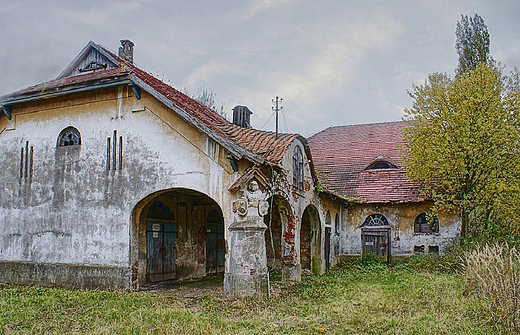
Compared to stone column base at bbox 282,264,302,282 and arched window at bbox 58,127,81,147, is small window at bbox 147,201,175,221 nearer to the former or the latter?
arched window at bbox 58,127,81,147

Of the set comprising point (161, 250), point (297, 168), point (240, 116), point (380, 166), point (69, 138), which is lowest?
point (161, 250)

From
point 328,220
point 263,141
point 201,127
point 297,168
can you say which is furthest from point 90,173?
point 328,220

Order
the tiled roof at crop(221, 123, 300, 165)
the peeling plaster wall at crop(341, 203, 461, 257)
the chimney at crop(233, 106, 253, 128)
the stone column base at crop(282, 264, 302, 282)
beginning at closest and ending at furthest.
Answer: the tiled roof at crop(221, 123, 300, 165), the stone column base at crop(282, 264, 302, 282), the chimney at crop(233, 106, 253, 128), the peeling plaster wall at crop(341, 203, 461, 257)

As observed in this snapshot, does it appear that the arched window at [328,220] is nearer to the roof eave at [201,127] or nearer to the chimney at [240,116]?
the chimney at [240,116]

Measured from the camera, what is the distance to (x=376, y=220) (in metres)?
19.8

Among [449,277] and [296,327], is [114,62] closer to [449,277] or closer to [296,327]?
[296,327]

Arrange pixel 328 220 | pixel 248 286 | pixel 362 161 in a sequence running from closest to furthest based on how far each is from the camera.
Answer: pixel 248 286 → pixel 328 220 → pixel 362 161

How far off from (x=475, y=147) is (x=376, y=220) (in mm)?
5286

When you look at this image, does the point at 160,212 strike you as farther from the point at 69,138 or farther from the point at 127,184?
the point at 69,138

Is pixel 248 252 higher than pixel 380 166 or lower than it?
lower

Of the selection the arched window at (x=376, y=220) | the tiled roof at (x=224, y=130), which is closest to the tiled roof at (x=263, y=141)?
the tiled roof at (x=224, y=130)

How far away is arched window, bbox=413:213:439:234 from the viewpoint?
18872mm

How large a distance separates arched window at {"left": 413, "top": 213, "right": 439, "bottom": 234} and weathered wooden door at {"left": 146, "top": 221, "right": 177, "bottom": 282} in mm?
10355

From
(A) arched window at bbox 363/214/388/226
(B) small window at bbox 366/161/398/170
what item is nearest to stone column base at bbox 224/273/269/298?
(A) arched window at bbox 363/214/388/226
